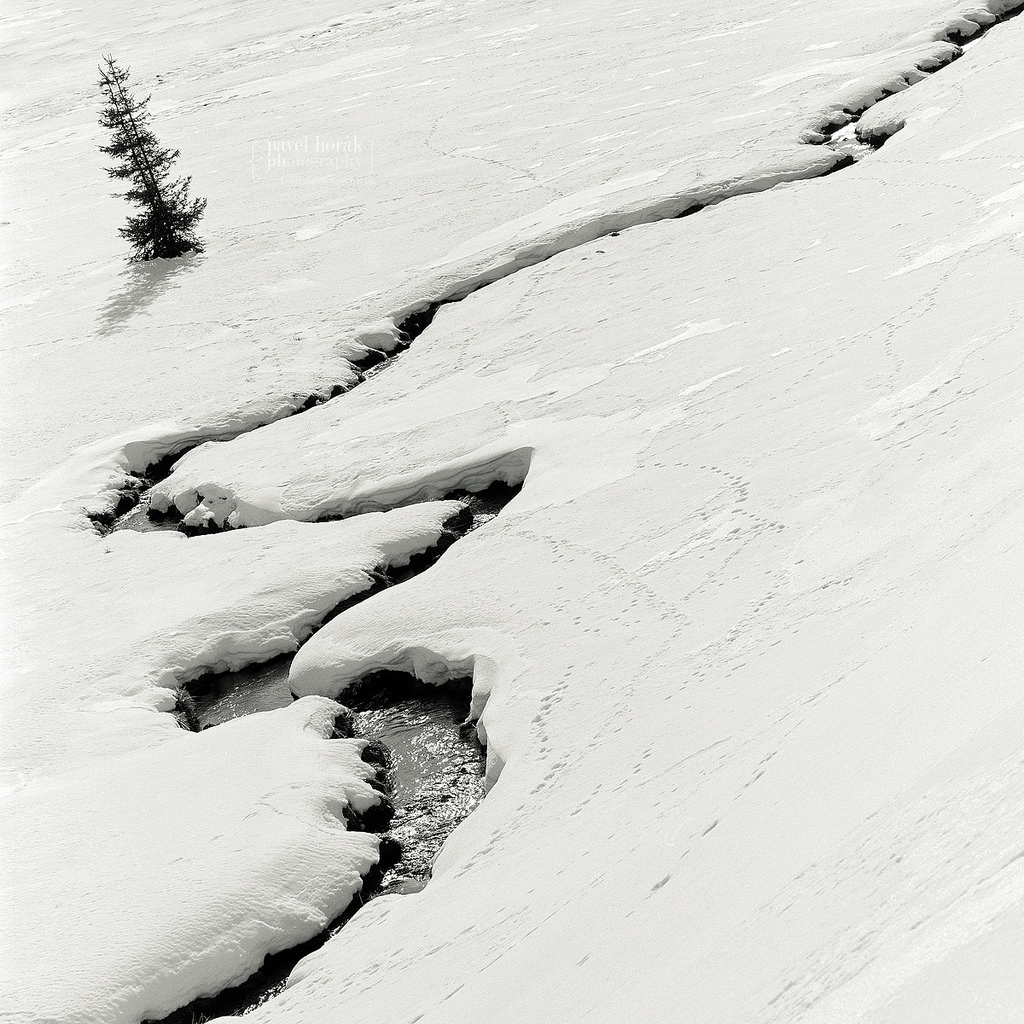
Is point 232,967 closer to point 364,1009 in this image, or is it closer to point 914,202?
point 364,1009

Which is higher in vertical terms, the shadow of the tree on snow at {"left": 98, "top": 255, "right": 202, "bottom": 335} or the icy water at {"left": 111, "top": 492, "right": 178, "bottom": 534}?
the shadow of the tree on snow at {"left": 98, "top": 255, "right": 202, "bottom": 335}

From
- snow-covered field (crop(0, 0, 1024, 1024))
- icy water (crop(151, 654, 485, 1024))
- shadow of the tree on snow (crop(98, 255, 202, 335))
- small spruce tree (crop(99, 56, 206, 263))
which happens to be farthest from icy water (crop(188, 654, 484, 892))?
small spruce tree (crop(99, 56, 206, 263))

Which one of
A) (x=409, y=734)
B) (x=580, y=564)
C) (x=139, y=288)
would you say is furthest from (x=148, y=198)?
(x=409, y=734)

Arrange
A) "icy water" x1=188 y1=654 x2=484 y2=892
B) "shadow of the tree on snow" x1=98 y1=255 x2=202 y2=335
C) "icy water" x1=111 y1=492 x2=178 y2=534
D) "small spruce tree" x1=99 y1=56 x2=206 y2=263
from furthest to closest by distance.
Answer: "small spruce tree" x1=99 y1=56 x2=206 y2=263, "shadow of the tree on snow" x1=98 y1=255 x2=202 y2=335, "icy water" x1=111 y1=492 x2=178 y2=534, "icy water" x1=188 y1=654 x2=484 y2=892

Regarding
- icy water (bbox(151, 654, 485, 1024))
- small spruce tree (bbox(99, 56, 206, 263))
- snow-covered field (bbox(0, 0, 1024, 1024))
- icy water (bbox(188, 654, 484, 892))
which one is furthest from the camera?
small spruce tree (bbox(99, 56, 206, 263))

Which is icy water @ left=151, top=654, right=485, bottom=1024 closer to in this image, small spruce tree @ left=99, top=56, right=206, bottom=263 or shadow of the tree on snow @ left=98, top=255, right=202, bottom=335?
shadow of the tree on snow @ left=98, top=255, right=202, bottom=335

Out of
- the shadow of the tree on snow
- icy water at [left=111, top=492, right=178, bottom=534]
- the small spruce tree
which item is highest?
the small spruce tree
